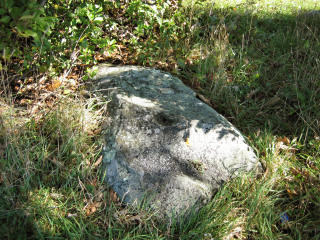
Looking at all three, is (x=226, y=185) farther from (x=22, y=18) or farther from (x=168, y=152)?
(x=22, y=18)

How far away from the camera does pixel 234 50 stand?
4.10 meters

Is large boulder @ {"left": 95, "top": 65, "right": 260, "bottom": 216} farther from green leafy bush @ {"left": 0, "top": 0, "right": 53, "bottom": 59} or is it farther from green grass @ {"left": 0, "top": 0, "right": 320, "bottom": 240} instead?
green leafy bush @ {"left": 0, "top": 0, "right": 53, "bottom": 59}

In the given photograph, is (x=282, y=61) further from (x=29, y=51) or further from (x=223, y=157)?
(x=29, y=51)

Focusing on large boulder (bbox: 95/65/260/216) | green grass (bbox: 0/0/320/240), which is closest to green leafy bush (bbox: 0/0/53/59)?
green grass (bbox: 0/0/320/240)

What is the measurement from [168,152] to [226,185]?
1.93ft

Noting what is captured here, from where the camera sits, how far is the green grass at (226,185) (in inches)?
83.2

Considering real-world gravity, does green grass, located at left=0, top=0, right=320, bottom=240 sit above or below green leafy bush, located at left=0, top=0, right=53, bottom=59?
below

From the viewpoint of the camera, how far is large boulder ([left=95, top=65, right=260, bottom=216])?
227 centimetres

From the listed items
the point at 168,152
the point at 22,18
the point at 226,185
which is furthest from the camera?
the point at 168,152

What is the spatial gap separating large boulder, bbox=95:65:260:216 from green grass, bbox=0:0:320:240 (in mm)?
123

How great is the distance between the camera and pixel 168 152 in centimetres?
248

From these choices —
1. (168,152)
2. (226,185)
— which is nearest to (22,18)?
(168,152)

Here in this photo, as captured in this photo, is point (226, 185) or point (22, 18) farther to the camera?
point (226, 185)

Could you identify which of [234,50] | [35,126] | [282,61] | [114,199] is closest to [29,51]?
[35,126]
